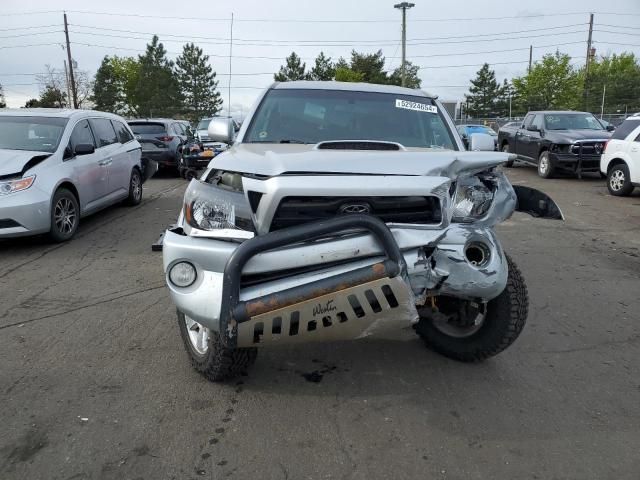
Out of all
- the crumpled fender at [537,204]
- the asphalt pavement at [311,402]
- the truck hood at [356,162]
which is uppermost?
the truck hood at [356,162]

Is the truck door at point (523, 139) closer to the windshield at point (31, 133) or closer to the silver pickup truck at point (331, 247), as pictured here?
the windshield at point (31, 133)

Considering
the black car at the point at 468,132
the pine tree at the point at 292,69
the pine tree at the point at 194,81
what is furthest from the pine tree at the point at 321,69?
the black car at the point at 468,132

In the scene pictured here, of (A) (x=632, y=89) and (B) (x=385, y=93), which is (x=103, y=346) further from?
(A) (x=632, y=89)

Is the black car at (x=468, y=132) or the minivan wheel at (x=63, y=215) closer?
the black car at (x=468, y=132)

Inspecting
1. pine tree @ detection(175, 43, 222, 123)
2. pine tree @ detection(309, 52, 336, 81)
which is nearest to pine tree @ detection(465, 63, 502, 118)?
pine tree @ detection(309, 52, 336, 81)

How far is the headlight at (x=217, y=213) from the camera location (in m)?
2.76

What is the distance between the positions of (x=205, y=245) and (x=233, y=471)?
1.09 meters

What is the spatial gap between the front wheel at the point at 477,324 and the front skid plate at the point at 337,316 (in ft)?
2.23

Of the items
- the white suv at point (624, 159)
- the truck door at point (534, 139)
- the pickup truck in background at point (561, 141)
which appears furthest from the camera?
the truck door at point (534, 139)

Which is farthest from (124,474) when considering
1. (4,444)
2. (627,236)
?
(627,236)

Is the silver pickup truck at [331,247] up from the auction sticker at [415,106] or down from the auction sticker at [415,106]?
down

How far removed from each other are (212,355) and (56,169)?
194 inches

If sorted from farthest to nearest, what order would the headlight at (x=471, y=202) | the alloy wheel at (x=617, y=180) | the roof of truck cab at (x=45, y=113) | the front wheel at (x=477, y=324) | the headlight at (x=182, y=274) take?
the alloy wheel at (x=617, y=180) → the roof of truck cab at (x=45, y=113) → the front wheel at (x=477, y=324) → the headlight at (x=471, y=202) → the headlight at (x=182, y=274)

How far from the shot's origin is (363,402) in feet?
10.4
